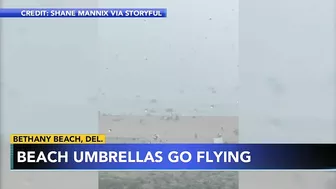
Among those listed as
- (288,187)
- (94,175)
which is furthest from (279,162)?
(94,175)

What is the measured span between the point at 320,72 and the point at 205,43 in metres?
0.54

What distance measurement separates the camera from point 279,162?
1716 mm

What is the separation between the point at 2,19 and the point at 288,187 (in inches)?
60.0

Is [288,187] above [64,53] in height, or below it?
below

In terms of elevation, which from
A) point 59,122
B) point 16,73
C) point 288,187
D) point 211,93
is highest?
point 16,73

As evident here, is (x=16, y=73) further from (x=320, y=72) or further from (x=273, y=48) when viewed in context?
(x=320, y=72)

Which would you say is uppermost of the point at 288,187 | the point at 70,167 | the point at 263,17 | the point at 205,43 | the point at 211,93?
the point at 263,17

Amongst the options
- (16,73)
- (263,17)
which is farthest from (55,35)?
(263,17)

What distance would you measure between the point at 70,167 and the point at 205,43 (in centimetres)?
84

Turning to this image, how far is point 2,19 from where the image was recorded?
66.9 inches

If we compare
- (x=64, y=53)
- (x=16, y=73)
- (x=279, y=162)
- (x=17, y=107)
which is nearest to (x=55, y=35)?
(x=64, y=53)

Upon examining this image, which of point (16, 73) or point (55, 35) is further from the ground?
point (55, 35)

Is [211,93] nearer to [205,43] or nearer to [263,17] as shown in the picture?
[205,43]

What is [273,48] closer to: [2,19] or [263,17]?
[263,17]
